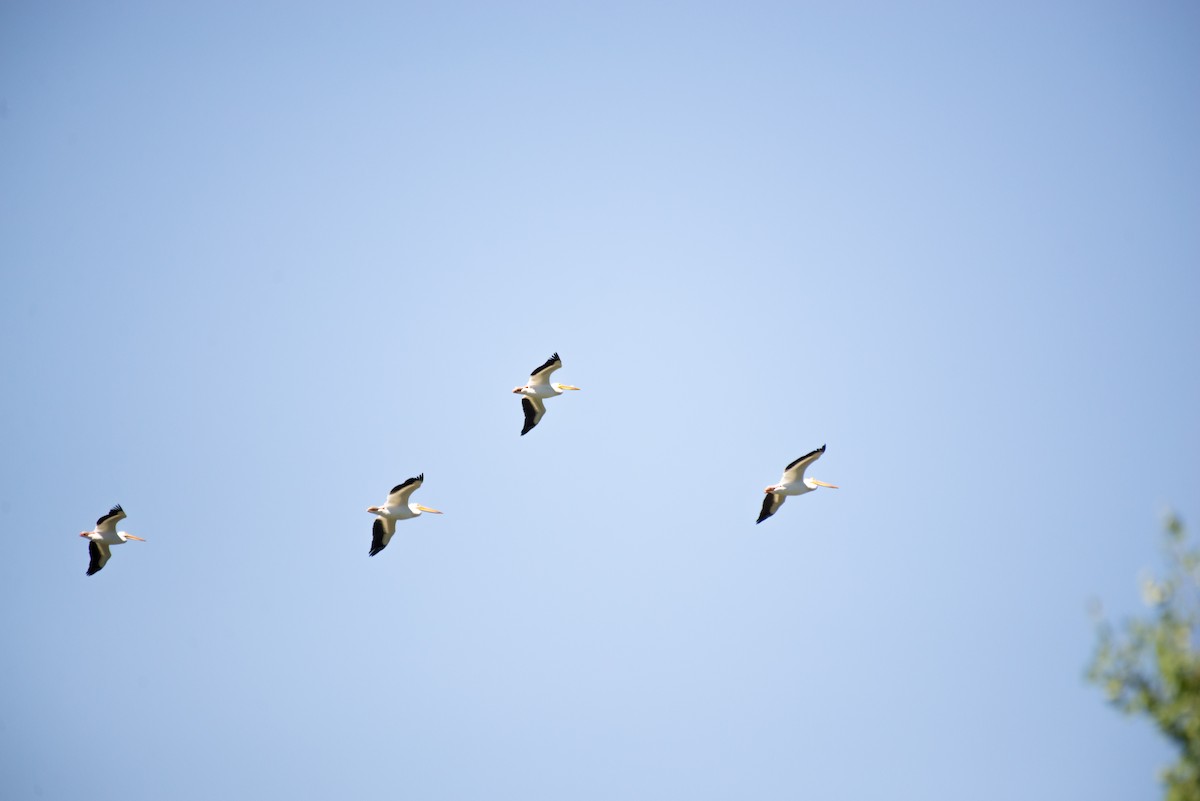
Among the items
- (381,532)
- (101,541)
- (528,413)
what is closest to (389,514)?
(381,532)

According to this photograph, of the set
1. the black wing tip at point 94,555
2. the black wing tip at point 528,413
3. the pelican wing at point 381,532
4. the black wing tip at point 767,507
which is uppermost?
the black wing tip at point 528,413

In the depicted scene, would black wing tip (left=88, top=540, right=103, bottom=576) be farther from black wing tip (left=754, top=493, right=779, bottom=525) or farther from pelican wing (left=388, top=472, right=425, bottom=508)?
black wing tip (left=754, top=493, right=779, bottom=525)

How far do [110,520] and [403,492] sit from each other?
26.0 feet

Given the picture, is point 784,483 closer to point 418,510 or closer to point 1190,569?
point 418,510

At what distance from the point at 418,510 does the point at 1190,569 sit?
19.9 meters

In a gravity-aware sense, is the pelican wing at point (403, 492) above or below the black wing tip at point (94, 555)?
above

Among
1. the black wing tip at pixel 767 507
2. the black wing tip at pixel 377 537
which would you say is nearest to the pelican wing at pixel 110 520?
the black wing tip at pixel 377 537

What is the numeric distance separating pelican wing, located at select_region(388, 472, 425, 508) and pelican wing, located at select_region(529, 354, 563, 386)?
12.9 ft

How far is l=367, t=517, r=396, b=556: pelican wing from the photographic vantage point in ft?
96.8

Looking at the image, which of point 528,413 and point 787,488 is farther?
point 528,413

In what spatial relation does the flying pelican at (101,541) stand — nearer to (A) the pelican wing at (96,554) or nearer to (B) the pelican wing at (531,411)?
(A) the pelican wing at (96,554)

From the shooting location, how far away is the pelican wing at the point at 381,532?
1162 inches

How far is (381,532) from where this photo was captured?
29.7m

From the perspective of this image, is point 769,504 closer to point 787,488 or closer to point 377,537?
point 787,488
